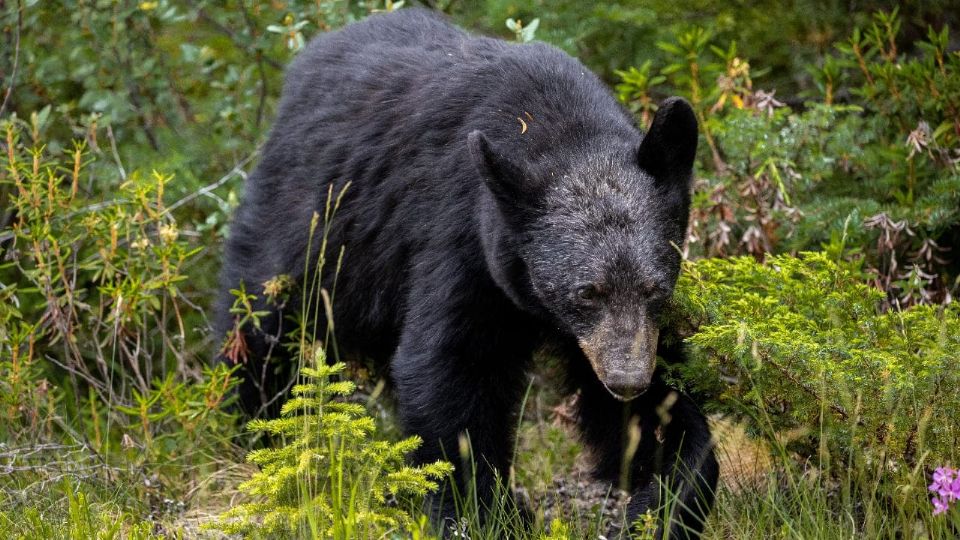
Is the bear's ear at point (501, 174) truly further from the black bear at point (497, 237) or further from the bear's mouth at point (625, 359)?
the bear's mouth at point (625, 359)

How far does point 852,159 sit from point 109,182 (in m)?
4.01

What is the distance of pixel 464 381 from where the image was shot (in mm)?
4484

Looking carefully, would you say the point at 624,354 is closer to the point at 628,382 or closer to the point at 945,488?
the point at 628,382

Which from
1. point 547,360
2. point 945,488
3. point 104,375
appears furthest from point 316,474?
point 104,375

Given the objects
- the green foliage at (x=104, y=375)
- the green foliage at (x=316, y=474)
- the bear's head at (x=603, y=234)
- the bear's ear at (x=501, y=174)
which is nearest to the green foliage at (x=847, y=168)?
the bear's head at (x=603, y=234)

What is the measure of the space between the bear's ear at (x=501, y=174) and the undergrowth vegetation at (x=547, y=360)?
2.23 ft

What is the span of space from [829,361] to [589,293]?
0.81m

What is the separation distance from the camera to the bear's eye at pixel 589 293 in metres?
4.02

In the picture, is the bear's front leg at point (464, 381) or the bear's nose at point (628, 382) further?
the bear's front leg at point (464, 381)

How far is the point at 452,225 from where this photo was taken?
4.54 metres

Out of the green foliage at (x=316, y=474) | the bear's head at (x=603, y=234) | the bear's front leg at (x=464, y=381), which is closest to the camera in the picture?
the green foliage at (x=316, y=474)

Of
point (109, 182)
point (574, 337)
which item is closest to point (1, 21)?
point (109, 182)

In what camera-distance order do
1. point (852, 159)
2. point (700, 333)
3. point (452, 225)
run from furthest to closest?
1. point (852, 159)
2. point (452, 225)
3. point (700, 333)

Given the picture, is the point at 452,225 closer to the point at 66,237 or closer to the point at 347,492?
the point at 347,492
